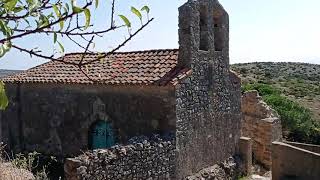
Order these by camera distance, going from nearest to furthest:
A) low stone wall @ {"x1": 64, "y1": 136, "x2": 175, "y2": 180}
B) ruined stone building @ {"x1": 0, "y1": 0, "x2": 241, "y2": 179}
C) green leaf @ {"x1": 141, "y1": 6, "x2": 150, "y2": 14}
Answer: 1. green leaf @ {"x1": 141, "y1": 6, "x2": 150, "y2": 14}
2. low stone wall @ {"x1": 64, "y1": 136, "x2": 175, "y2": 180}
3. ruined stone building @ {"x1": 0, "y1": 0, "x2": 241, "y2": 179}

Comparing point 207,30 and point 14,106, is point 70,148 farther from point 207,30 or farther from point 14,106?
point 207,30

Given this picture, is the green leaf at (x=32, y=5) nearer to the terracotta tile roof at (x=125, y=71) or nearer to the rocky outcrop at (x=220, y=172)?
the terracotta tile roof at (x=125, y=71)

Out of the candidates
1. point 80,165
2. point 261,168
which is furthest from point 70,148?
point 261,168

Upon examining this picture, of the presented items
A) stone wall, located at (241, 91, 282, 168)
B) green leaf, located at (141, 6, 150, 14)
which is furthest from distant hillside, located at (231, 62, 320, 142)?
green leaf, located at (141, 6, 150, 14)

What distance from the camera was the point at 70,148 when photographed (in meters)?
12.3

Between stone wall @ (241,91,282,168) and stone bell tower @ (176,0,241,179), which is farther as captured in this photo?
stone wall @ (241,91,282,168)

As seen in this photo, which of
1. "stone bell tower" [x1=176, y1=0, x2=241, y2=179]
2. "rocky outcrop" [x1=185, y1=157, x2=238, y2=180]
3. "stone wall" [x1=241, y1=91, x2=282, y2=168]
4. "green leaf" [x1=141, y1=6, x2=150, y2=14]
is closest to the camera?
"green leaf" [x1=141, y1=6, x2=150, y2=14]

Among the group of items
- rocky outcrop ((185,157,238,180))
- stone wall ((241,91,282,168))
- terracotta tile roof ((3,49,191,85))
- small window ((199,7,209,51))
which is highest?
small window ((199,7,209,51))

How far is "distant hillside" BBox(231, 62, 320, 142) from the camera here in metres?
32.2

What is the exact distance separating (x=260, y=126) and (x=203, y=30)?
5357 millimetres

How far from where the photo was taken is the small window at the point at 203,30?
11977mm

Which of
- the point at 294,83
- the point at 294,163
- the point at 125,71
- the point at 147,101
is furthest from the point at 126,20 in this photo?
the point at 294,83

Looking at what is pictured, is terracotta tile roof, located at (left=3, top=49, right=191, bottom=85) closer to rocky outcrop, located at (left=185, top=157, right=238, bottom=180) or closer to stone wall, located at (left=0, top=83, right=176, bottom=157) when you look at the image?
stone wall, located at (left=0, top=83, right=176, bottom=157)

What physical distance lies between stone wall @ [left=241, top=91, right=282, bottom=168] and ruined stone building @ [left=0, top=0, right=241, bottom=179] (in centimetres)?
229
